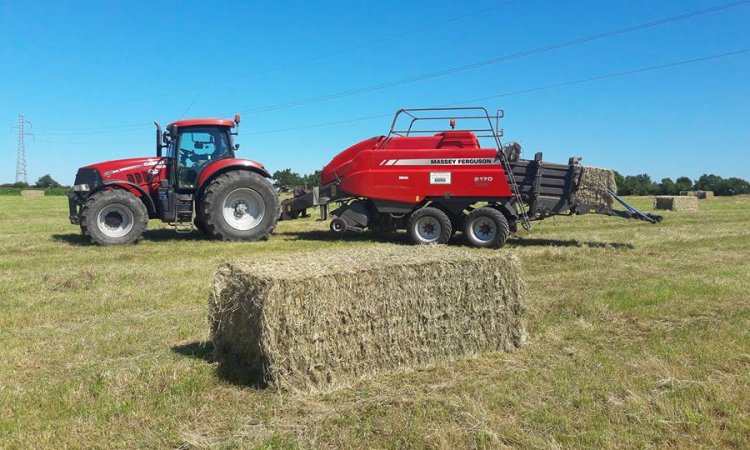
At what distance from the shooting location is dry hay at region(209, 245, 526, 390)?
12.1 ft

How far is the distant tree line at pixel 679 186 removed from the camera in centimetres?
5272

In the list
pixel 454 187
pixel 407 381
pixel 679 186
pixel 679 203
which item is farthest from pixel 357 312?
pixel 679 186

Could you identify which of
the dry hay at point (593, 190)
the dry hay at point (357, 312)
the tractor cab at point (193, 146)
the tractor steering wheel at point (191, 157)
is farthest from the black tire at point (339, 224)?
the dry hay at point (357, 312)

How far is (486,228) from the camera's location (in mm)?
11000

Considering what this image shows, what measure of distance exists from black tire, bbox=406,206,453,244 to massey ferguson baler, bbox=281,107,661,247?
0.02 m

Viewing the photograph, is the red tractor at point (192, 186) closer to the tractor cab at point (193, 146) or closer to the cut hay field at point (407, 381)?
the tractor cab at point (193, 146)

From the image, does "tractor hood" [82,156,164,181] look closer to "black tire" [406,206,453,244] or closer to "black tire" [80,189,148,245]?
"black tire" [80,189,148,245]

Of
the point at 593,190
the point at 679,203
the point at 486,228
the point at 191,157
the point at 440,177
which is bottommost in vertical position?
the point at 486,228

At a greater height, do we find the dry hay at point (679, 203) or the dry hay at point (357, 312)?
the dry hay at point (679, 203)

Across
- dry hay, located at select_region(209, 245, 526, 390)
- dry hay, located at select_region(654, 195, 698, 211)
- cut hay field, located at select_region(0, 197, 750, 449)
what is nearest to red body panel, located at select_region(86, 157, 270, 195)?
cut hay field, located at select_region(0, 197, 750, 449)

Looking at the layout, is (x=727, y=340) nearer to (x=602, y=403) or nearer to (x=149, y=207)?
(x=602, y=403)

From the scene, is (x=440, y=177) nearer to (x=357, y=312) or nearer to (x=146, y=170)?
(x=146, y=170)

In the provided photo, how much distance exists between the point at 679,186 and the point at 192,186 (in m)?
58.1

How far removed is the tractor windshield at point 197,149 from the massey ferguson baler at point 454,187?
2.58m
